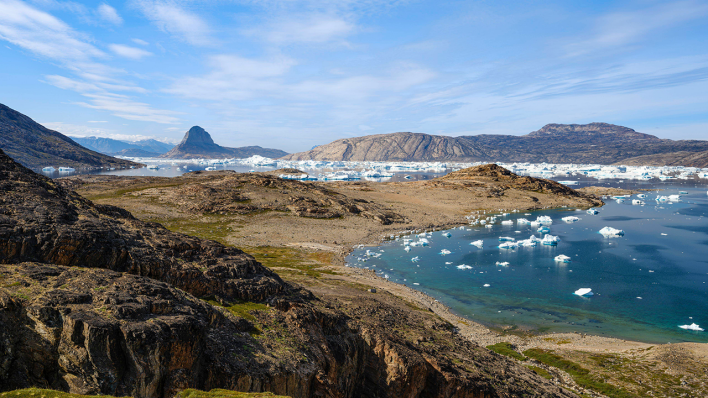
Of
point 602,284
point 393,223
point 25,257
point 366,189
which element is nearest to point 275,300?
point 25,257

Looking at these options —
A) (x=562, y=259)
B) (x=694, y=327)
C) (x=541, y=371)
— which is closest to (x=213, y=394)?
(x=541, y=371)

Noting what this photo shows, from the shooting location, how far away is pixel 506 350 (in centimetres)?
2931

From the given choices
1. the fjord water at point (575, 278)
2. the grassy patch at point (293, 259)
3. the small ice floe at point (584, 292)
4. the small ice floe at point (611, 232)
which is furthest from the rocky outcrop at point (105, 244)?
the small ice floe at point (611, 232)

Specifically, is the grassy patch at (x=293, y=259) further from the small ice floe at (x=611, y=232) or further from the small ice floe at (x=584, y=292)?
the small ice floe at (x=611, y=232)

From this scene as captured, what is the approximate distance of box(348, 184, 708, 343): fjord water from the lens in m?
36.4

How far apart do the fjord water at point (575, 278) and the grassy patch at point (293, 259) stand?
17.2 ft

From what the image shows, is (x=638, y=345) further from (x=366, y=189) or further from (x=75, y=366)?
(x=366, y=189)

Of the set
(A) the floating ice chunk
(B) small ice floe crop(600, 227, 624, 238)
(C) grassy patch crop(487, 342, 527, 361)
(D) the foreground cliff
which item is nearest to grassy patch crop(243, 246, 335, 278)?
(C) grassy patch crop(487, 342, 527, 361)

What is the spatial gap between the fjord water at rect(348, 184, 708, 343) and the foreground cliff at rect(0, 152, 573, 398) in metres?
15.7

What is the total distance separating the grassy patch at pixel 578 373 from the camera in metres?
23.8

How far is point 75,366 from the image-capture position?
10.2 meters

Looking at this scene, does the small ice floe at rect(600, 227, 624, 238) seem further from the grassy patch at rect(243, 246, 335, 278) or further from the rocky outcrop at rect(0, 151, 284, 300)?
the rocky outcrop at rect(0, 151, 284, 300)

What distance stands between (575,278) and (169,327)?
50436mm

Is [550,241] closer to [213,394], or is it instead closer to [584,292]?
[584,292]
